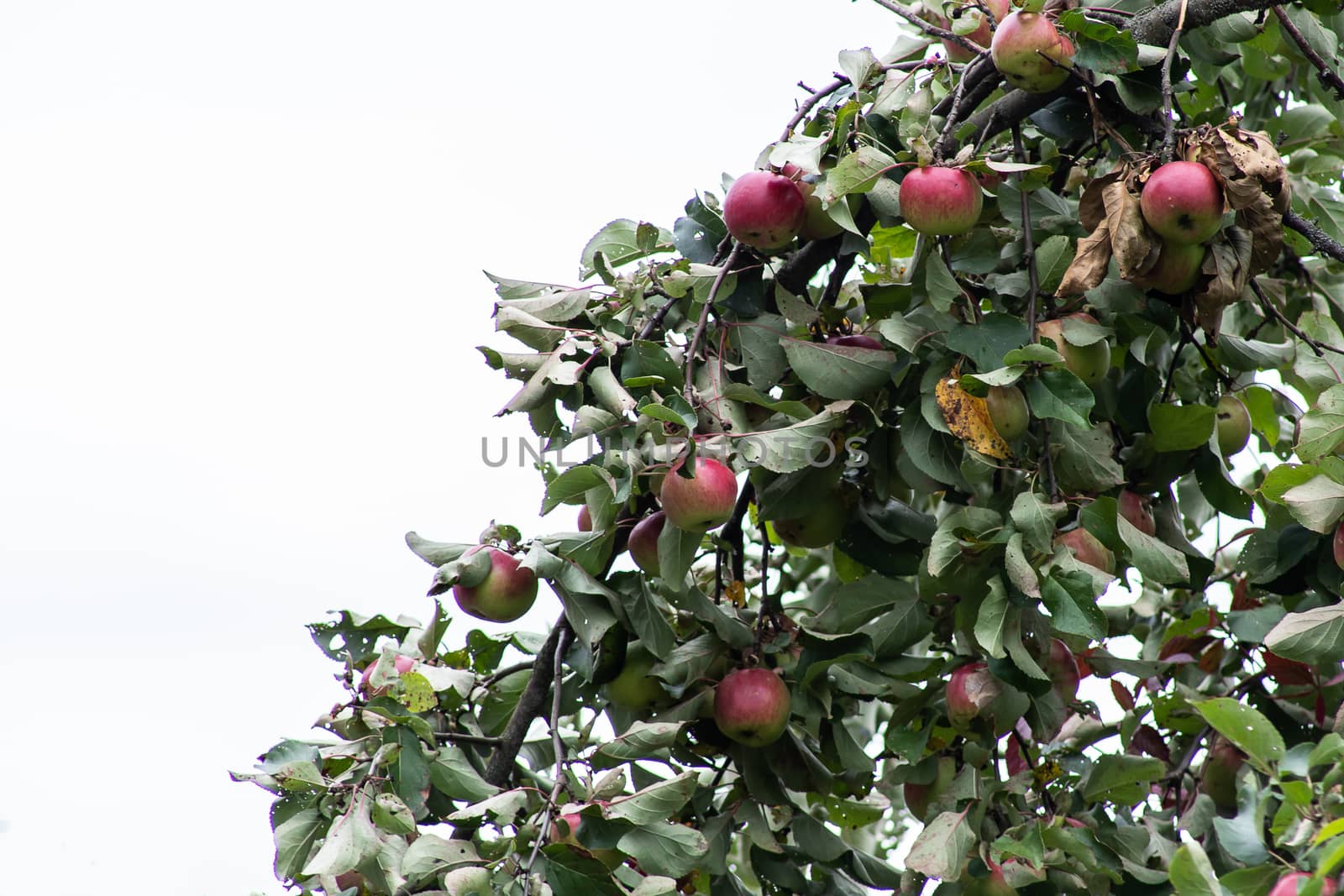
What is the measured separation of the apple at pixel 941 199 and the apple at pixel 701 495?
302 mm

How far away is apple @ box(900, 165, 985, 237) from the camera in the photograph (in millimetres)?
1210

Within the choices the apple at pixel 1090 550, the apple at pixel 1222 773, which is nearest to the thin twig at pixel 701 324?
the apple at pixel 1090 550

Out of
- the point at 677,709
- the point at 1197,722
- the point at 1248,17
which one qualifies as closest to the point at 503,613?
the point at 677,709

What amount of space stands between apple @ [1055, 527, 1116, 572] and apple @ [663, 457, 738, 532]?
0.31m

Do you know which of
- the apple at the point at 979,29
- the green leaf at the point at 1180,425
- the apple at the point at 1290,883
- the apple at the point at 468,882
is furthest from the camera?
the apple at the point at 979,29

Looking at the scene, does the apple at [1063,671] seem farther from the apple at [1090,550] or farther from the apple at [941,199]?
the apple at [941,199]

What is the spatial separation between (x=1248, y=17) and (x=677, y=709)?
99cm

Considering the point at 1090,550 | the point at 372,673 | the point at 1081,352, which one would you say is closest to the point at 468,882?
the point at 372,673

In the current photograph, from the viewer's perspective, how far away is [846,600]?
145cm

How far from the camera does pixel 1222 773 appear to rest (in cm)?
153

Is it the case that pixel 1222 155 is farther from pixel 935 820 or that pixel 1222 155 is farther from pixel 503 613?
pixel 503 613

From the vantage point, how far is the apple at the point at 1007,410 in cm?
121

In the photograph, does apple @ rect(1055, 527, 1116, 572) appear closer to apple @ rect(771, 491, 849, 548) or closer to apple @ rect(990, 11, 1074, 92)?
apple @ rect(771, 491, 849, 548)

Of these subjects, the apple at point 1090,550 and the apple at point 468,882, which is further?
the apple at point 1090,550
